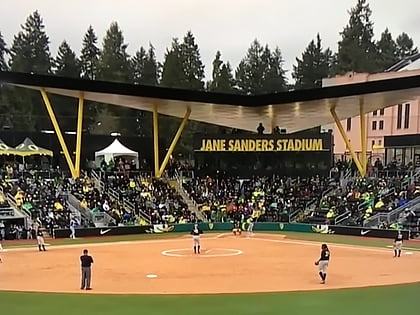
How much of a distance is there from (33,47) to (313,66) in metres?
47.6

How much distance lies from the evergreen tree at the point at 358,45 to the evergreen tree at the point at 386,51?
2117 millimetres

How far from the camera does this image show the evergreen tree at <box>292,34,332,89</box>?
10150 centimetres

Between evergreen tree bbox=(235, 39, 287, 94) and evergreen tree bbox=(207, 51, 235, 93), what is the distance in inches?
122

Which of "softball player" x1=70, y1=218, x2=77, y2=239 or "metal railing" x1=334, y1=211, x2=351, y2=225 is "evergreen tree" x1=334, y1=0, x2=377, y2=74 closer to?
"metal railing" x1=334, y1=211, x2=351, y2=225

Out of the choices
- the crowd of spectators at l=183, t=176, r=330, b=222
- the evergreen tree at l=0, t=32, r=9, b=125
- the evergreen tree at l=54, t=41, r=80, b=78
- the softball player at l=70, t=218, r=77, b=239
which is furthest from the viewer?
the evergreen tree at l=54, t=41, r=80, b=78

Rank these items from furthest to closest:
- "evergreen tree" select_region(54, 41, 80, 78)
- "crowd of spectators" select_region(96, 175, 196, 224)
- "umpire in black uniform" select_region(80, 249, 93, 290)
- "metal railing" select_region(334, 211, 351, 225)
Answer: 1. "evergreen tree" select_region(54, 41, 80, 78)
2. "crowd of spectators" select_region(96, 175, 196, 224)
3. "metal railing" select_region(334, 211, 351, 225)
4. "umpire in black uniform" select_region(80, 249, 93, 290)

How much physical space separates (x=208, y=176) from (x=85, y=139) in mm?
14417

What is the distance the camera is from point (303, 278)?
24.1 meters

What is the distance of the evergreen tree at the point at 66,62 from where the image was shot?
87.7 m

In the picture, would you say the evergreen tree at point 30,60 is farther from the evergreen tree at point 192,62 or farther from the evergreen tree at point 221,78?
the evergreen tree at point 221,78

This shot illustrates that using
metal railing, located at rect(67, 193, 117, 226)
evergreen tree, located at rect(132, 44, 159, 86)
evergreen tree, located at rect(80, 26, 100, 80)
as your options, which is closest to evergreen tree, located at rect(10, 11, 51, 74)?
evergreen tree, located at rect(80, 26, 100, 80)

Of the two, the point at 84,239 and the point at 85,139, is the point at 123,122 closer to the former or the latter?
the point at 85,139

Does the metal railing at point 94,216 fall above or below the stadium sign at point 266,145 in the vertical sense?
below

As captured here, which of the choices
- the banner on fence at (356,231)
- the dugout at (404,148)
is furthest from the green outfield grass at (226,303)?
the dugout at (404,148)
